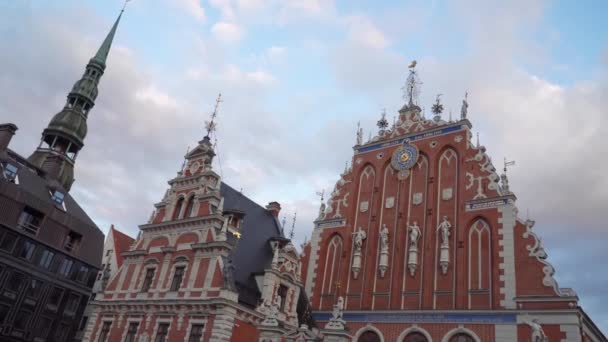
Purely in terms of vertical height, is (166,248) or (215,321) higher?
(166,248)

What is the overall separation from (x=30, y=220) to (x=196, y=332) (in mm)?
21194

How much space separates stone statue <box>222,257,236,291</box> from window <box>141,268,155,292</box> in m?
5.60

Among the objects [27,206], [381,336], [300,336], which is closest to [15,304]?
[27,206]

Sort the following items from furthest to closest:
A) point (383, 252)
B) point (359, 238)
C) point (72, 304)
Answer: point (72, 304)
point (359, 238)
point (383, 252)

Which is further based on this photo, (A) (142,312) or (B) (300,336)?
(A) (142,312)

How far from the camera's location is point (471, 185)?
77.6ft

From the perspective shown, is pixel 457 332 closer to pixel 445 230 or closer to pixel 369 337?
pixel 369 337

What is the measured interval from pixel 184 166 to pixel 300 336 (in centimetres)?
1359

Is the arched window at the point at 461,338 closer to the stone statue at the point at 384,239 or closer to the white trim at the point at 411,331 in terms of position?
the white trim at the point at 411,331

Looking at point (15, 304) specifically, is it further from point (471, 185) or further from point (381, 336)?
point (471, 185)

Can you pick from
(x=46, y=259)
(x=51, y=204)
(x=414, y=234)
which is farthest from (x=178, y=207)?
(x=51, y=204)

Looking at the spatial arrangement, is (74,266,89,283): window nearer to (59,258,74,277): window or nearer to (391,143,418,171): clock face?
(59,258,74,277): window

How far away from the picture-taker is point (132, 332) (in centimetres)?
2534

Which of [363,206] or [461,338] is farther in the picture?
[363,206]
